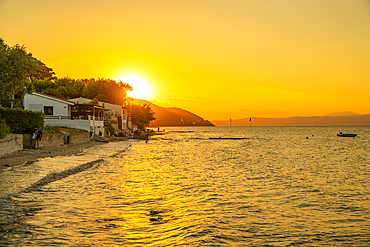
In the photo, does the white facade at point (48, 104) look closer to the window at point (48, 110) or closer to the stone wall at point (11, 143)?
the window at point (48, 110)

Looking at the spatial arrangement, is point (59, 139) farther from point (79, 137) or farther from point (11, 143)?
point (11, 143)

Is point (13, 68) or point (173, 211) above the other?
point (13, 68)

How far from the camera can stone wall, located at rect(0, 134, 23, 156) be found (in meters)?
25.9

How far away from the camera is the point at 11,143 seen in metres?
28.1

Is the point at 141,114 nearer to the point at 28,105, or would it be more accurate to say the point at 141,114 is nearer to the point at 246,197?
the point at 28,105

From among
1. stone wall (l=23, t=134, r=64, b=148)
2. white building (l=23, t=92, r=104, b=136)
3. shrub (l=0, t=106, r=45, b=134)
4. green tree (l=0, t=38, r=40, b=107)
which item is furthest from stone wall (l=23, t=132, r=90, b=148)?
green tree (l=0, t=38, r=40, b=107)

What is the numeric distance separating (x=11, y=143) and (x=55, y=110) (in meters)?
28.1

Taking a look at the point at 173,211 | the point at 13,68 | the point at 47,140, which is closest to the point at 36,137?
the point at 47,140

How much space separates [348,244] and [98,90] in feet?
355

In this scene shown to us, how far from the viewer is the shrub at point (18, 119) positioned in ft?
104

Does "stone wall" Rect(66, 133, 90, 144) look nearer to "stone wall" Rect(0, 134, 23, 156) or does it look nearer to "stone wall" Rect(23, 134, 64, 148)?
"stone wall" Rect(23, 134, 64, 148)

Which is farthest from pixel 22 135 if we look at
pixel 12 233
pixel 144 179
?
pixel 12 233

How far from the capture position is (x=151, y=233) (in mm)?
10062

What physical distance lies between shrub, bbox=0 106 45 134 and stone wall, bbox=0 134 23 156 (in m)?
1.90
